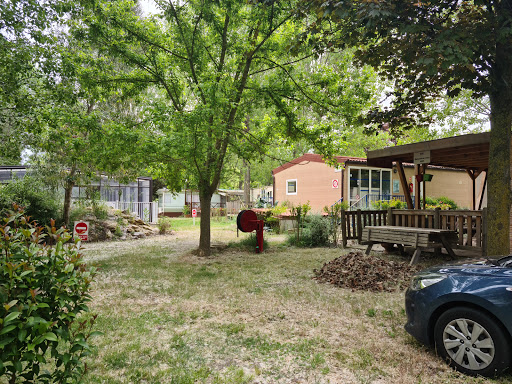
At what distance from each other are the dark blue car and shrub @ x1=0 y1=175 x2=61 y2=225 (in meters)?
11.9

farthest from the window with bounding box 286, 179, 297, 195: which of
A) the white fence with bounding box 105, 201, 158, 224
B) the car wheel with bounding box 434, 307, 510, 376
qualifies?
the car wheel with bounding box 434, 307, 510, 376

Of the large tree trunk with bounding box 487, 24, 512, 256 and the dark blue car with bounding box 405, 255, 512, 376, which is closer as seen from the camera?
the dark blue car with bounding box 405, 255, 512, 376

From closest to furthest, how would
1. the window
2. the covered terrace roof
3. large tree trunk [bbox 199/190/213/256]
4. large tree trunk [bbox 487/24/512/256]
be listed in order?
large tree trunk [bbox 487/24/512/256], the covered terrace roof, large tree trunk [bbox 199/190/213/256], the window

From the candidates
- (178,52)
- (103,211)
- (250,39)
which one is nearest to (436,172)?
(250,39)

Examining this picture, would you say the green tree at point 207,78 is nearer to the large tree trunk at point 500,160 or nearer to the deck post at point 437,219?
the deck post at point 437,219

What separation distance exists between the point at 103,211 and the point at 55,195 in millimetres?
2227

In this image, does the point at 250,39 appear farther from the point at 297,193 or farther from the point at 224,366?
the point at 297,193

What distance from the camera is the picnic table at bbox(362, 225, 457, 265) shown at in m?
7.43

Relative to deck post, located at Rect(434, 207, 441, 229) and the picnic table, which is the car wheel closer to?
the picnic table

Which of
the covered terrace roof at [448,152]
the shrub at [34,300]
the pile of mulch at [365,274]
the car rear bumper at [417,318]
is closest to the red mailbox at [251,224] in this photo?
the pile of mulch at [365,274]

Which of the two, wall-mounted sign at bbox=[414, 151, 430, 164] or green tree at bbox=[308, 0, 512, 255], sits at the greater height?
green tree at bbox=[308, 0, 512, 255]

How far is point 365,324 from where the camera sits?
4.20m

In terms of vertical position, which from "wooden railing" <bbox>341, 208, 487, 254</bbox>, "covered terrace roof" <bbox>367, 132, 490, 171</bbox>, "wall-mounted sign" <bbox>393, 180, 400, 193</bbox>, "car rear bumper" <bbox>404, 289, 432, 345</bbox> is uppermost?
"covered terrace roof" <bbox>367, 132, 490, 171</bbox>

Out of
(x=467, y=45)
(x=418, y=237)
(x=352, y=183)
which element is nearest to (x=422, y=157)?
(x=418, y=237)
